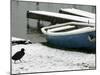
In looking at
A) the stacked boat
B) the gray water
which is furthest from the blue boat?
the gray water

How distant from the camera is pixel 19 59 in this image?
249 centimetres

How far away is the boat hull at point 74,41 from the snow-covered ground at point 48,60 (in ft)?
0.23

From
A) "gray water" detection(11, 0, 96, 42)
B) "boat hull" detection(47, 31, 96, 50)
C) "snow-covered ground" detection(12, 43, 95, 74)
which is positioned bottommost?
"snow-covered ground" detection(12, 43, 95, 74)

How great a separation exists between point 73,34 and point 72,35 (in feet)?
0.05

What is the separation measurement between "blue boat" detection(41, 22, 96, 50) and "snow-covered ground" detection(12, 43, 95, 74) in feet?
0.29

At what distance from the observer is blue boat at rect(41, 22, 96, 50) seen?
2670mm

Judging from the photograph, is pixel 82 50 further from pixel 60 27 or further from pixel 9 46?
pixel 9 46

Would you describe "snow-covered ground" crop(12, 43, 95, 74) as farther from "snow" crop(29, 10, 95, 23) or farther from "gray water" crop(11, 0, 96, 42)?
"snow" crop(29, 10, 95, 23)

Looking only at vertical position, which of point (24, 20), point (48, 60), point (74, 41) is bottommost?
point (48, 60)

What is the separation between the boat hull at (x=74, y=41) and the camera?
2.69 m

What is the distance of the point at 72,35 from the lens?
108 inches

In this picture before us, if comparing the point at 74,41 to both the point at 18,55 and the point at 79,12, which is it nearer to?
the point at 79,12

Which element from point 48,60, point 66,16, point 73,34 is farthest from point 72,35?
point 48,60

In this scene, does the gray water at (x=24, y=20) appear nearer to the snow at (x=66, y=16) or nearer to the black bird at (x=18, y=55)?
the snow at (x=66, y=16)
